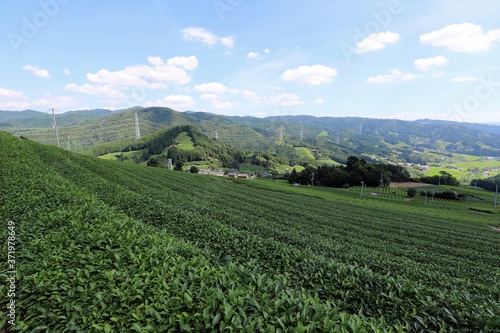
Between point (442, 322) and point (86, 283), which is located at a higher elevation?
point (86, 283)

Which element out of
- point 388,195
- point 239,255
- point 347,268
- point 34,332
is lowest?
point 388,195

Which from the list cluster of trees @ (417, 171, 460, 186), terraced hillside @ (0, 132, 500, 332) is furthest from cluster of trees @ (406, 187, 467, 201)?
terraced hillside @ (0, 132, 500, 332)

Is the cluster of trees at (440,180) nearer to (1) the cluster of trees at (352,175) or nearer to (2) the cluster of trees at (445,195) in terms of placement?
(1) the cluster of trees at (352,175)

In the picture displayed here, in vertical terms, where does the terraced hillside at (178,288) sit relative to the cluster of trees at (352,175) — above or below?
above

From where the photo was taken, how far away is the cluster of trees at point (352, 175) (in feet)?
351

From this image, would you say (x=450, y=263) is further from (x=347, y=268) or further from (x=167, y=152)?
(x=167, y=152)

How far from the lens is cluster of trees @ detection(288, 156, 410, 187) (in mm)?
107125

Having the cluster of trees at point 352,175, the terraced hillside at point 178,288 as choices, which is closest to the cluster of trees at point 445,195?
the cluster of trees at point 352,175

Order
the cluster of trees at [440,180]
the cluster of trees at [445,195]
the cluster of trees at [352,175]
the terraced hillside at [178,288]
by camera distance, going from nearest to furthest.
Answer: the terraced hillside at [178,288] < the cluster of trees at [445,195] < the cluster of trees at [352,175] < the cluster of trees at [440,180]

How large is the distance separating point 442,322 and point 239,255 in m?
6.16

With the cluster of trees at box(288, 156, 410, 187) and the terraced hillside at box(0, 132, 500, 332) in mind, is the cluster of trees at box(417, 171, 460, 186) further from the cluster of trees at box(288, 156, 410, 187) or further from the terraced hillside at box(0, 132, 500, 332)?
the terraced hillside at box(0, 132, 500, 332)

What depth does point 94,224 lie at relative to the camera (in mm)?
7430

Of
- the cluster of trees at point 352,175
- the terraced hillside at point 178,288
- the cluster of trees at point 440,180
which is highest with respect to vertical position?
the terraced hillside at point 178,288

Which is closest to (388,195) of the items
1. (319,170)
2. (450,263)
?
(319,170)
